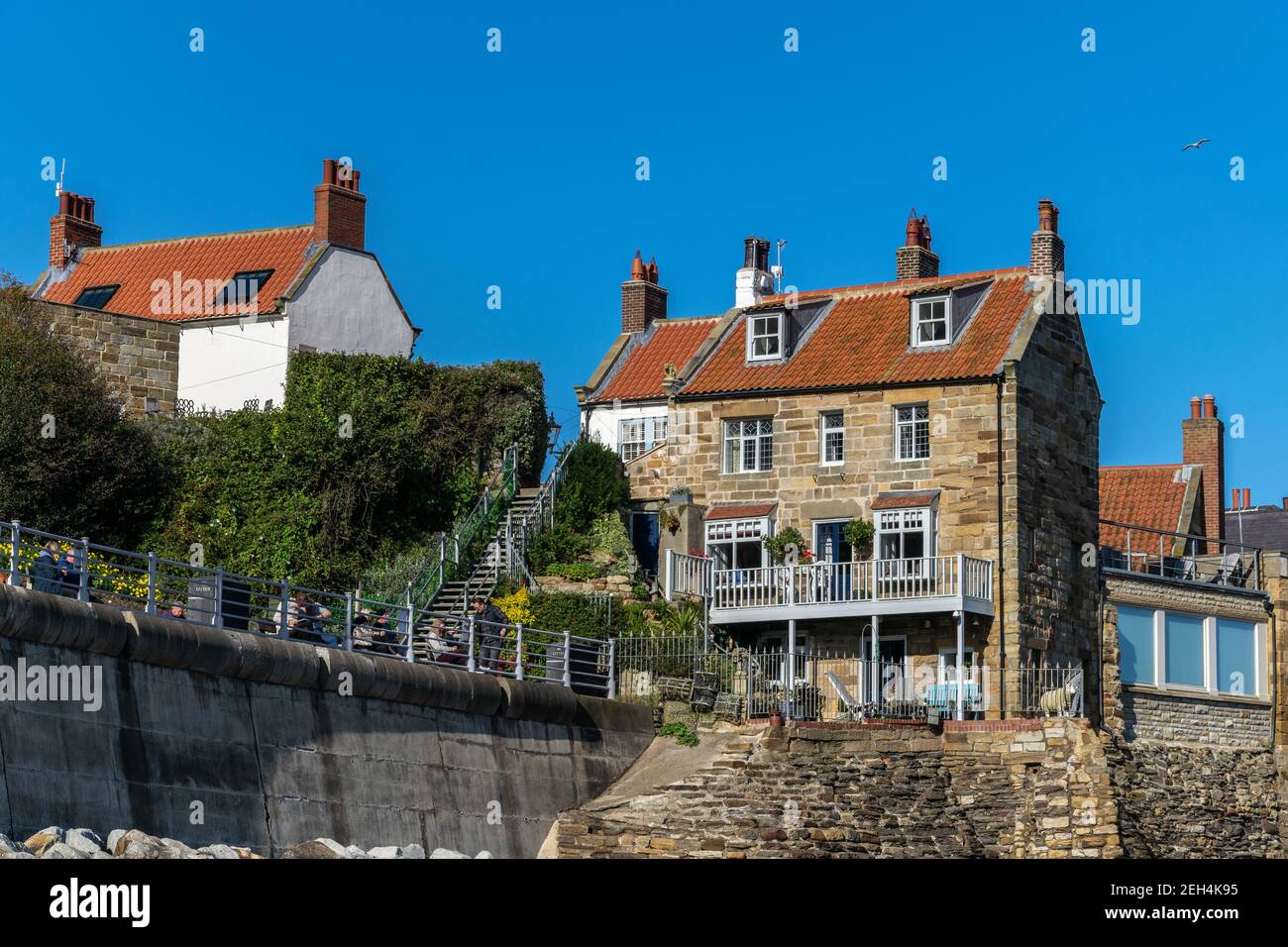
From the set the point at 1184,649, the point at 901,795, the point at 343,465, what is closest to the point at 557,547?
the point at 343,465

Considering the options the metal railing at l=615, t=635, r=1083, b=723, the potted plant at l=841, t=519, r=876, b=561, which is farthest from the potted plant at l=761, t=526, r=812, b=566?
the metal railing at l=615, t=635, r=1083, b=723

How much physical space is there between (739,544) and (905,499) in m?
3.52

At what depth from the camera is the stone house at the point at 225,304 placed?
5000 centimetres

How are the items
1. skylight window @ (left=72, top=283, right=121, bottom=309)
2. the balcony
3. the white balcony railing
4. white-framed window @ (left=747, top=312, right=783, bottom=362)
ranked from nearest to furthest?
the balcony < the white balcony railing < white-framed window @ (left=747, top=312, right=783, bottom=362) < skylight window @ (left=72, top=283, right=121, bottom=309)

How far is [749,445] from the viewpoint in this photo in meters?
46.8

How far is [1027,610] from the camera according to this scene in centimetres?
4334

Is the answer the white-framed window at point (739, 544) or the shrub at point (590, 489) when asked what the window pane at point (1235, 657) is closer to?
the white-framed window at point (739, 544)

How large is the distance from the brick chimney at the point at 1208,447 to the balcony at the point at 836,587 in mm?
15961

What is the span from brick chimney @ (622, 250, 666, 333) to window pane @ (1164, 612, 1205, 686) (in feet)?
54.7

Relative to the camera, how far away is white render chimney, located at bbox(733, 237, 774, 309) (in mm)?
54281

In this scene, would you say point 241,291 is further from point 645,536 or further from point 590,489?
point 645,536

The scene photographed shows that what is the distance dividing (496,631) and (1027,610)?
9853 millimetres

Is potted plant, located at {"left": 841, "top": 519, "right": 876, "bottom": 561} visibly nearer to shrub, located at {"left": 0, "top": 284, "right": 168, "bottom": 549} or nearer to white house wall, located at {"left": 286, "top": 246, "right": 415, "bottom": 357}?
white house wall, located at {"left": 286, "top": 246, "right": 415, "bottom": 357}
